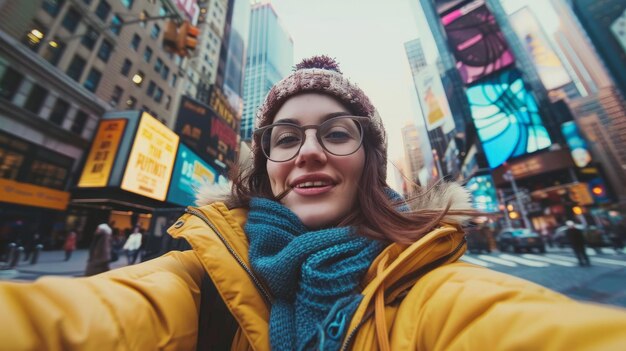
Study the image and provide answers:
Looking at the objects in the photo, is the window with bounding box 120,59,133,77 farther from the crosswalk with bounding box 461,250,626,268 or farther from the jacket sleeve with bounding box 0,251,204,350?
the crosswalk with bounding box 461,250,626,268

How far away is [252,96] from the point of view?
7681cm

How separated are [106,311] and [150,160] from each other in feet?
54.1

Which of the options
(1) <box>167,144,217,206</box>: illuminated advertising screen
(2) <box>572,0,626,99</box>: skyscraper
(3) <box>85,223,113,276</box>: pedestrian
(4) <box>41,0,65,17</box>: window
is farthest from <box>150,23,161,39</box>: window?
(2) <box>572,0,626,99</box>: skyscraper

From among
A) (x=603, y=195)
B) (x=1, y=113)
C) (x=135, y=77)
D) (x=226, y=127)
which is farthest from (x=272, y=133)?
(x=603, y=195)

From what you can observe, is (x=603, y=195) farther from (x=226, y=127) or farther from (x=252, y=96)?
(x=252, y=96)

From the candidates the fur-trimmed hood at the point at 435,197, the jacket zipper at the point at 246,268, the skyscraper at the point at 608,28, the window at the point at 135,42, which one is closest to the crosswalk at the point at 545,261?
the fur-trimmed hood at the point at 435,197

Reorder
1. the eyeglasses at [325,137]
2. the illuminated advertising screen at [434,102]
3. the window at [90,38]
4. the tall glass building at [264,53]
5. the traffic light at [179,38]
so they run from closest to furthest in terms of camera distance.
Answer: the eyeglasses at [325,137], the traffic light at [179,38], the window at [90,38], the illuminated advertising screen at [434,102], the tall glass building at [264,53]

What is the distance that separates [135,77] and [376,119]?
81.8 feet

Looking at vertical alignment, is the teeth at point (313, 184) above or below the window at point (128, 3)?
below

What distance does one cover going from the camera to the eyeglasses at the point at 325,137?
1.59 metres

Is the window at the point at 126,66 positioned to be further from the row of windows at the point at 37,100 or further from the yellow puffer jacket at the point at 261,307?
the yellow puffer jacket at the point at 261,307

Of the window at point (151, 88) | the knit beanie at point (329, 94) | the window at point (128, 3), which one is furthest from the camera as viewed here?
the window at point (151, 88)

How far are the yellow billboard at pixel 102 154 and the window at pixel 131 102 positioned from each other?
4481mm

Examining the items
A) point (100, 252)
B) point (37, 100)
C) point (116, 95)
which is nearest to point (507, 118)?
point (100, 252)
